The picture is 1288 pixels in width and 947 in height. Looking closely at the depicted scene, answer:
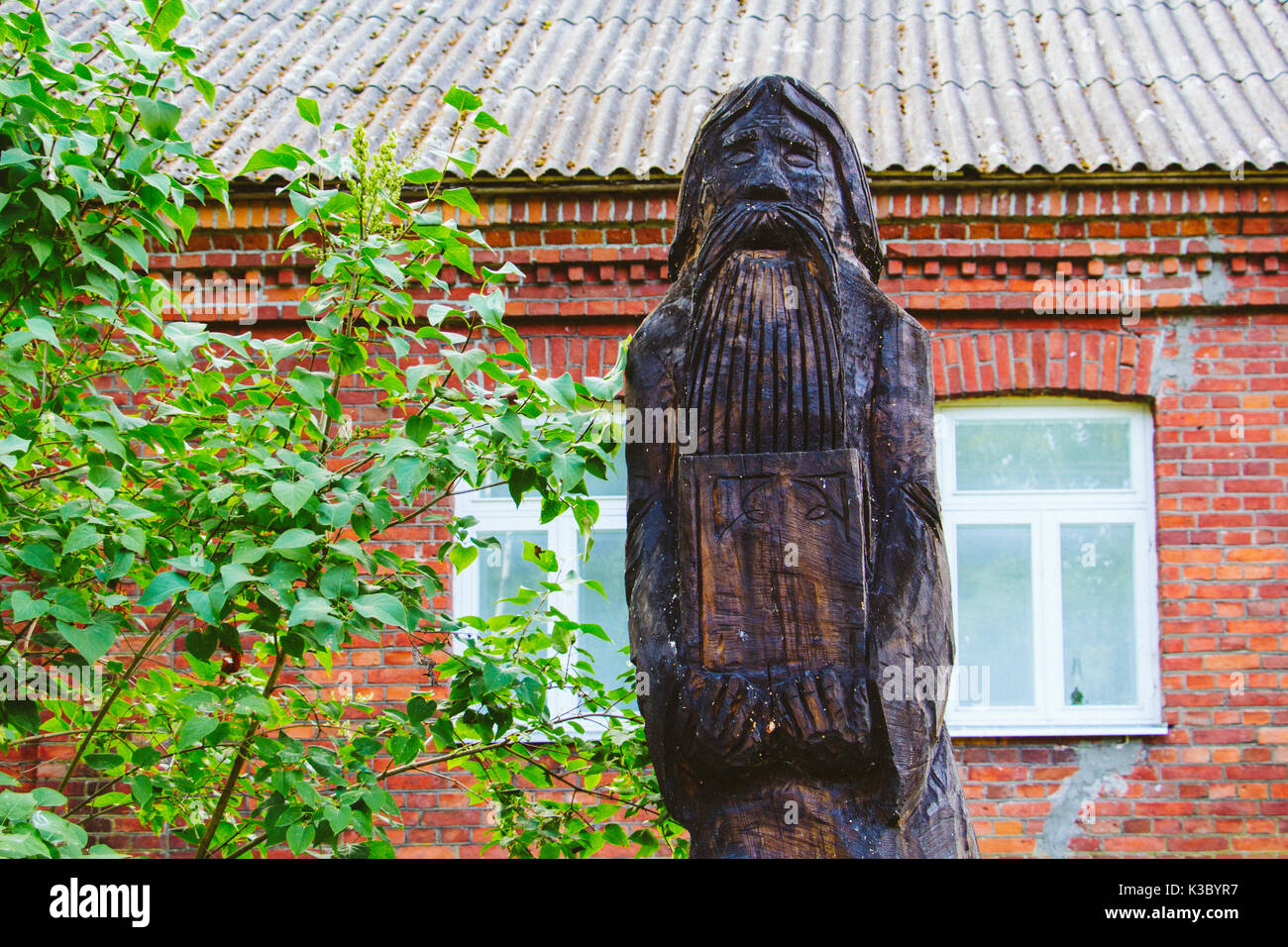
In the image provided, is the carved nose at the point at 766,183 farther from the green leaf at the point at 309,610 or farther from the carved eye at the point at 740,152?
the green leaf at the point at 309,610

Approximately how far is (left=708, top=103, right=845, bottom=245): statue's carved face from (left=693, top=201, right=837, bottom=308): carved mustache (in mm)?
42

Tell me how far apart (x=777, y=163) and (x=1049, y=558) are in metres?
3.72

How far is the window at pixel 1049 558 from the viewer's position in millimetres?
5625

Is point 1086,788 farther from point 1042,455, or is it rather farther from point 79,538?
point 79,538

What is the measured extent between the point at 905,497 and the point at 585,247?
3456 millimetres

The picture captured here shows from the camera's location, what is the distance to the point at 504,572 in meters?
5.90

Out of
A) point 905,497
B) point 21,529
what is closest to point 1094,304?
point 905,497

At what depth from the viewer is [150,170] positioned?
2.51 meters

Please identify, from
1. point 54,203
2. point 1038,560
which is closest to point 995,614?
point 1038,560

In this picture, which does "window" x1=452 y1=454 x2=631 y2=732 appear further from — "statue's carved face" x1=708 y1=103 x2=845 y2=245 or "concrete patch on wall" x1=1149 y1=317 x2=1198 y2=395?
"statue's carved face" x1=708 y1=103 x2=845 y2=245

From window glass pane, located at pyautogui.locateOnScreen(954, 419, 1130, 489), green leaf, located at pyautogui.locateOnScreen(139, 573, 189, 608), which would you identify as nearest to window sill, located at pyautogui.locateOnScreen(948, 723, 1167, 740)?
window glass pane, located at pyautogui.locateOnScreen(954, 419, 1130, 489)

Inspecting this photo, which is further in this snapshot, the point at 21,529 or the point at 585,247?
the point at 585,247

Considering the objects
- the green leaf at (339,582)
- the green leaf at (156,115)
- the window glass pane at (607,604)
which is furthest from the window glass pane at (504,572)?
the green leaf at (156,115)

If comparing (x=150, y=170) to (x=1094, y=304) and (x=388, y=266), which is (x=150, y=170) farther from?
(x=1094, y=304)
